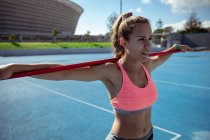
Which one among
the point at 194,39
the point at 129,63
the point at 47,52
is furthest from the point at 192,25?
the point at 129,63

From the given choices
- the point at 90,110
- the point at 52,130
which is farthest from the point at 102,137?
the point at 90,110

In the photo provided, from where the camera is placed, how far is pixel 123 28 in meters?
1.98

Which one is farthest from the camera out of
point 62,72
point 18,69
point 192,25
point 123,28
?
point 192,25

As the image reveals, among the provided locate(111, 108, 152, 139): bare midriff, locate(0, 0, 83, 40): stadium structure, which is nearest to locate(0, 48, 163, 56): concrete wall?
locate(111, 108, 152, 139): bare midriff

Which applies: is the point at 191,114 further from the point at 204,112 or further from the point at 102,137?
the point at 102,137

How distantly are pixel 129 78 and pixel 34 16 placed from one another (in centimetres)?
7844

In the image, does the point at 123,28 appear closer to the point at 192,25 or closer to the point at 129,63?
the point at 129,63

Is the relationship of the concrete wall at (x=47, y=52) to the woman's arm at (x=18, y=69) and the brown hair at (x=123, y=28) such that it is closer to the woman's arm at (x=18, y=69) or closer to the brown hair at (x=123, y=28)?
the brown hair at (x=123, y=28)

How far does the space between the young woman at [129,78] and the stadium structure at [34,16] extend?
59.4 m

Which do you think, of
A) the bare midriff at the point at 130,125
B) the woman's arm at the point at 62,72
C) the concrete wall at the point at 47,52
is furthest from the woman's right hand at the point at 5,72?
the concrete wall at the point at 47,52

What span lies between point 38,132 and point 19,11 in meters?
72.9

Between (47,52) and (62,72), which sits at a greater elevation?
(62,72)

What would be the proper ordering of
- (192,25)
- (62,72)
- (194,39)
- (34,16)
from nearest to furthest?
(62,72) → (194,39) → (192,25) → (34,16)

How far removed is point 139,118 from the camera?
1999 mm
